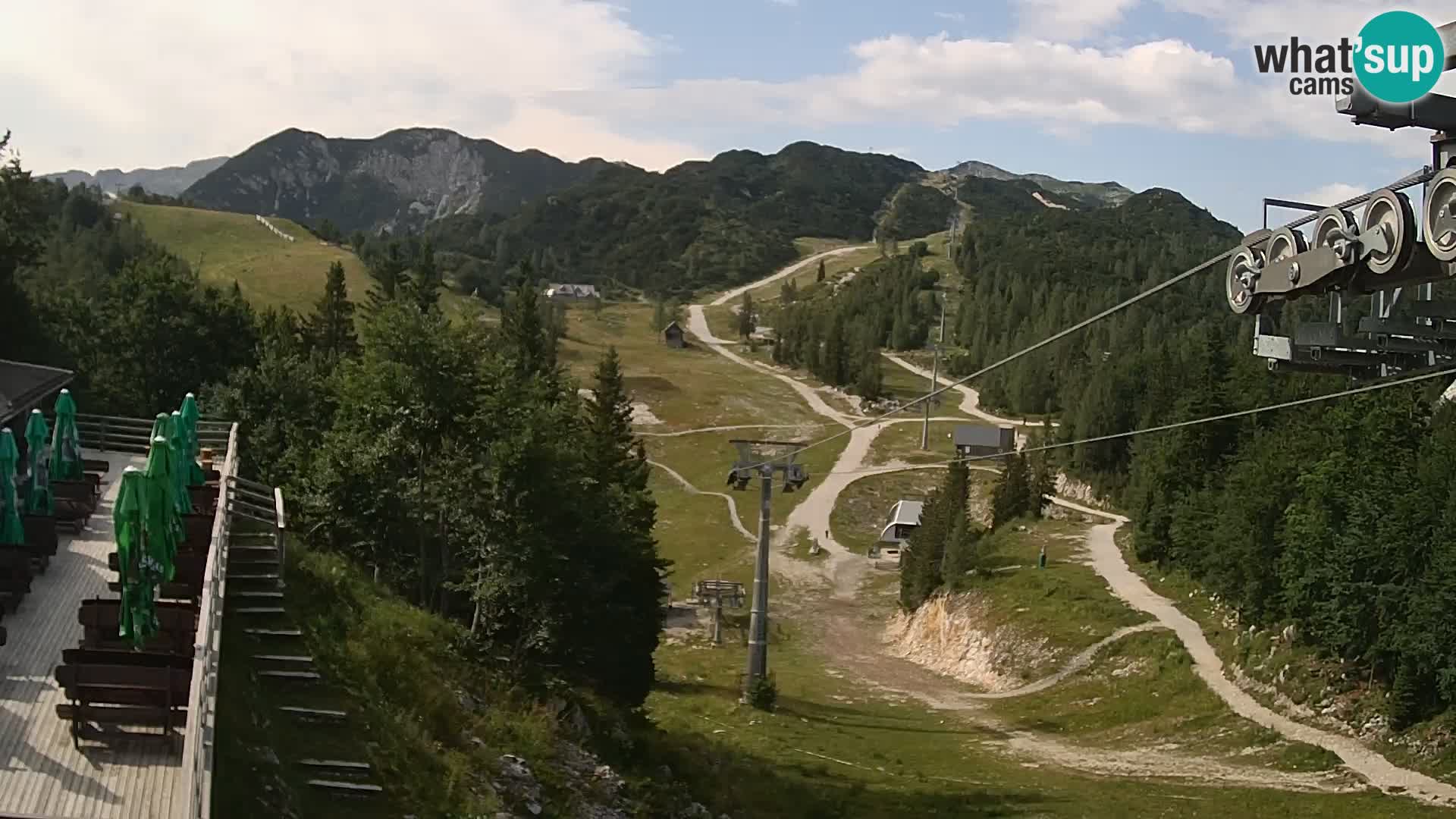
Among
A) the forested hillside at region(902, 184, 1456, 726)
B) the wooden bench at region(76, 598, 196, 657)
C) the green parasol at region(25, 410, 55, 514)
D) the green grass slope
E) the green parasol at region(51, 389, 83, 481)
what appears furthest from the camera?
the green grass slope

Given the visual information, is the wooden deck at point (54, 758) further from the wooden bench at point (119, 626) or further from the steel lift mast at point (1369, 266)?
the steel lift mast at point (1369, 266)

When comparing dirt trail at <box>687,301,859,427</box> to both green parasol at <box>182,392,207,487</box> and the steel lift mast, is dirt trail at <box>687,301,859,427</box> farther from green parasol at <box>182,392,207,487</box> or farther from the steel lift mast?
the steel lift mast

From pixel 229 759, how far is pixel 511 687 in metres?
12.3

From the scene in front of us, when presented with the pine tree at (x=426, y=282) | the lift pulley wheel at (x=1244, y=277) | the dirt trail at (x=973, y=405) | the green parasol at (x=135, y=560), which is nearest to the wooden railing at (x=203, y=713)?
the green parasol at (x=135, y=560)

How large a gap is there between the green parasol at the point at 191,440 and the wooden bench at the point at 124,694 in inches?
439

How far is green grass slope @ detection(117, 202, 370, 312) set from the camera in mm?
140500

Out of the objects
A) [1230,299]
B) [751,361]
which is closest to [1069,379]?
[751,361]

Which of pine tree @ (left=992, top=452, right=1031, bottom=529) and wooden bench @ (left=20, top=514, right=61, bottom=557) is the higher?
wooden bench @ (left=20, top=514, right=61, bottom=557)

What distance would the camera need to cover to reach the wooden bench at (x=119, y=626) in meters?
17.9

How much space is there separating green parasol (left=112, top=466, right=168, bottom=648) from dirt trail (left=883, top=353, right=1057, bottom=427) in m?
110

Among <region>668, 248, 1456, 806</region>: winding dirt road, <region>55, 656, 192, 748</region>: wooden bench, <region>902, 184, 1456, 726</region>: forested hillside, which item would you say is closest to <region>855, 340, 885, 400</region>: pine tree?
<region>668, 248, 1456, 806</region>: winding dirt road

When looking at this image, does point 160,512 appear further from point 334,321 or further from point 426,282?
point 426,282

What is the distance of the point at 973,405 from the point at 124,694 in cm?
13758

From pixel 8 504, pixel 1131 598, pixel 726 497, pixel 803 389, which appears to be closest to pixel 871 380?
pixel 803 389
